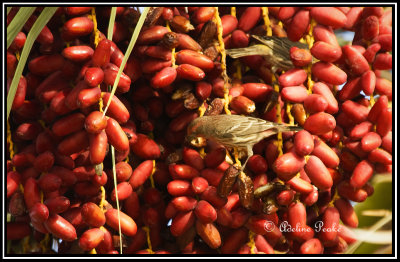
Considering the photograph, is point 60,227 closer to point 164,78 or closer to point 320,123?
point 164,78

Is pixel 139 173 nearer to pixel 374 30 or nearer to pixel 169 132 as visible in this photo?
pixel 169 132

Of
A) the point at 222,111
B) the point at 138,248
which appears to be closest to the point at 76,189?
the point at 138,248

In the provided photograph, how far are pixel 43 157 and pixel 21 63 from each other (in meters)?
0.15

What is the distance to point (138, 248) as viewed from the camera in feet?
2.89

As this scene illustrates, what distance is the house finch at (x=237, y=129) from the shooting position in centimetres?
83

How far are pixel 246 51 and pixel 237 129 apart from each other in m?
0.15

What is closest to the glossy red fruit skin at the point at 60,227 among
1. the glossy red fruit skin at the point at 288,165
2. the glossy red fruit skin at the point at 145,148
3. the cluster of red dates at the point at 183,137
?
the cluster of red dates at the point at 183,137

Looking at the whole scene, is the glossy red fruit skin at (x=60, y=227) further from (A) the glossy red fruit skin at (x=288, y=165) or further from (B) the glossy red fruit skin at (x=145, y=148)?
(A) the glossy red fruit skin at (x=288, y=165)

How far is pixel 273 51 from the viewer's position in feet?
2.94

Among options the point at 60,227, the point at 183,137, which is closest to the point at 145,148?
the point at 183,137

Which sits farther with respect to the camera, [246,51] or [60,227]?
[246,51]

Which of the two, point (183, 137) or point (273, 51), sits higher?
point (273, 51)

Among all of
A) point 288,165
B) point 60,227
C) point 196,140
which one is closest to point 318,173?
point 288,165

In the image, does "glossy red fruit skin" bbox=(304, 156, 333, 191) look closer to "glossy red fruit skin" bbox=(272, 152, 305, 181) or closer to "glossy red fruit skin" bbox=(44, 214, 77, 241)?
"glossy red fruit skin" bbox=(272, 152, 305, 181)
